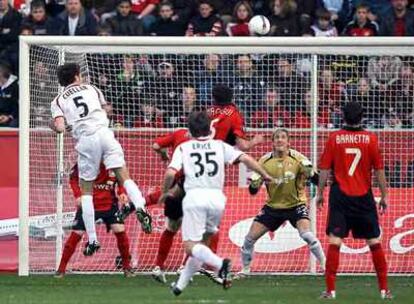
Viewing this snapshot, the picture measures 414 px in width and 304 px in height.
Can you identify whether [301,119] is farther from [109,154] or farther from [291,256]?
[109,154]

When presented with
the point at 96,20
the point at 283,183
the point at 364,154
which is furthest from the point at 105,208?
the point at 96,20

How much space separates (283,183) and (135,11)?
21.2ft

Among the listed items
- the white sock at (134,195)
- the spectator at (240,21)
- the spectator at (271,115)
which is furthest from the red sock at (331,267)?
the spectator at (240,21)

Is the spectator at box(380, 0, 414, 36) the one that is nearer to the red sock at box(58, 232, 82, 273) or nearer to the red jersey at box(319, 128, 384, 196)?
the red sock at box(58, 232, 82, 273)

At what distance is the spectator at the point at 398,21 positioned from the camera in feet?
67.5

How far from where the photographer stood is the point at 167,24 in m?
21.0

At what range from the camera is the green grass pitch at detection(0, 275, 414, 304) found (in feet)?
44.8

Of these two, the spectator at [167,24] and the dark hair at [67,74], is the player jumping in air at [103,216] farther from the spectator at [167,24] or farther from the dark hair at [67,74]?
the spectator at [167,24]

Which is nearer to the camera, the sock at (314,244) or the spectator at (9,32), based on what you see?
the sock at (314,244)

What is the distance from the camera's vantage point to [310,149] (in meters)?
17.8

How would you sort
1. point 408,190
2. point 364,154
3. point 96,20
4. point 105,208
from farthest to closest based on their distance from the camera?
point 96,20
point 408,190
point 105,208
point 364,154

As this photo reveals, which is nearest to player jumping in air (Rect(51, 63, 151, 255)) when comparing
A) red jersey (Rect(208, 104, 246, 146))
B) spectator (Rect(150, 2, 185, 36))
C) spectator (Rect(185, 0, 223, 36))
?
red jersey (Rect(208, 104, 246, 146))

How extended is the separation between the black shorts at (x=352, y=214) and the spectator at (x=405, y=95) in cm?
364

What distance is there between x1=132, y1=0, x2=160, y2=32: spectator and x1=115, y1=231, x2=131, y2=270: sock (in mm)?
5398
